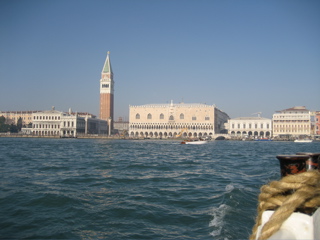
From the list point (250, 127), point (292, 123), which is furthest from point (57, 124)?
point (292, 123)

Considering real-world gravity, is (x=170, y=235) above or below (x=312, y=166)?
below

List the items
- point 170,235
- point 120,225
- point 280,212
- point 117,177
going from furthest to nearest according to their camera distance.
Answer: point 117,177 < point 120,225 < point 170,235 < point 280,212

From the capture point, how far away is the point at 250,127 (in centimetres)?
7944

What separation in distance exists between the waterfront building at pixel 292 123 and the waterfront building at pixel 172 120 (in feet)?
51.6

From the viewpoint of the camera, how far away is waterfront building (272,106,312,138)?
247 feet

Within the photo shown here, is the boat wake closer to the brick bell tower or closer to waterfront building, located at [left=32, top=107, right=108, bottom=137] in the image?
waterfront building, located at [left=32, top=107, right=108, bottom=137]

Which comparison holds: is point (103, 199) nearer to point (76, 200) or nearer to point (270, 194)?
point (76, 200)

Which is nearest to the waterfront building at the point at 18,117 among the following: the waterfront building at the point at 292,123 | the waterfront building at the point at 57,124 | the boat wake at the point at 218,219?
the waterfront building at the point at 57,124

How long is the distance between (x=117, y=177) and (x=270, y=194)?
8131 millimetres

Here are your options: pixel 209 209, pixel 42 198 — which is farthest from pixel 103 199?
pixel 209 209

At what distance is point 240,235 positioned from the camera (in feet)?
13.8

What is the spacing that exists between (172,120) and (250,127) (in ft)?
67.5

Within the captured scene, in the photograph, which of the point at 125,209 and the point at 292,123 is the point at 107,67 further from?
the point at 125,209

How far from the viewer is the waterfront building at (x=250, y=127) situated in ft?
257
